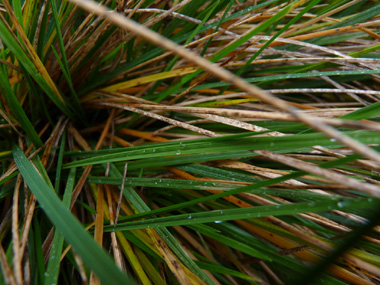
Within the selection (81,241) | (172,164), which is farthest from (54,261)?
(172,164)

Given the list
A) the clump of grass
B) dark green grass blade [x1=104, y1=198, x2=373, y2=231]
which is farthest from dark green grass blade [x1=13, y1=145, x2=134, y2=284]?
dark green grass blade [x1=104, y1=198, x2=373, y2=231]

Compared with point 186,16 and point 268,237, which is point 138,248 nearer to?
point 268,237

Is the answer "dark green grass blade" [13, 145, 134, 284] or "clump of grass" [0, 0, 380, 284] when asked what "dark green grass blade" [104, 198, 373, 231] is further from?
"dark green grass blade" [13, 145, 134, 284]

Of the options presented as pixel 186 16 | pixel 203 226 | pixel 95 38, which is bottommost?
pixel 203 226

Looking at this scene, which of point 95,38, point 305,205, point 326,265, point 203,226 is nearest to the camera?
point 326,265

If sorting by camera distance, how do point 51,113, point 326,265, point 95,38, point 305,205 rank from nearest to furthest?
point 326,265, point 305,205, point 95,38, point 51,113

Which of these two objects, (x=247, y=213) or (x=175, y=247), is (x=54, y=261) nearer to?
(x=175, y=247)

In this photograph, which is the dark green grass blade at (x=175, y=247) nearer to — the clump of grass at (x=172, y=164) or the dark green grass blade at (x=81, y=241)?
the clump of grass at (x=172, y=164)

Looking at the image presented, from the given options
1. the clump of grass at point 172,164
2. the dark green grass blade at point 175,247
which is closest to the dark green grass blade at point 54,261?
the clump of grass at point 172,164

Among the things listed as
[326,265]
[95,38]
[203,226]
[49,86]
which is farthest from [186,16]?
[326,265]
